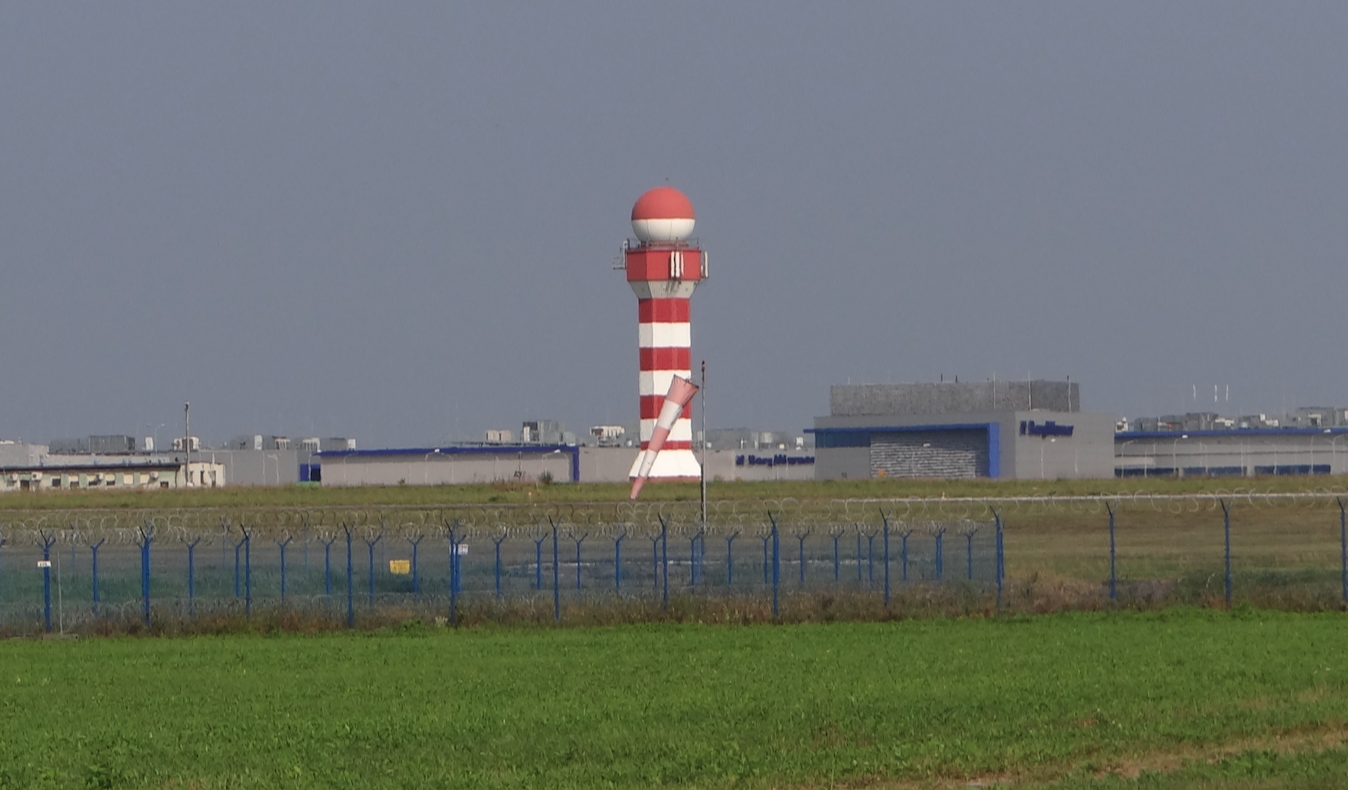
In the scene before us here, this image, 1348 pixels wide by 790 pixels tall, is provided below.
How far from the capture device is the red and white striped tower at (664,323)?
84.6 meters

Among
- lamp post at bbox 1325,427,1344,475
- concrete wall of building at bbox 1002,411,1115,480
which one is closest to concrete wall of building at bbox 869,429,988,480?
concrete wall of building at bbox 1002,411,1115,480

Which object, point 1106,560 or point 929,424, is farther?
point 929,424

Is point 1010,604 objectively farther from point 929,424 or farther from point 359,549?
point 929,424

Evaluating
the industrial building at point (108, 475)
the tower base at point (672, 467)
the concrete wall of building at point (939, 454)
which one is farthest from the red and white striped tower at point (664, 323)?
the industrial building at point (108, 475)

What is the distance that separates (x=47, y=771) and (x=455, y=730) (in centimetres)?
416

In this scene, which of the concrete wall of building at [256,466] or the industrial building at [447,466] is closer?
the industrial building at [447,466]

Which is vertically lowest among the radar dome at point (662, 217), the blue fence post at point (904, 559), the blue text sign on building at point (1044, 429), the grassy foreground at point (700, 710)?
the grassy foreground at point (700, 710)

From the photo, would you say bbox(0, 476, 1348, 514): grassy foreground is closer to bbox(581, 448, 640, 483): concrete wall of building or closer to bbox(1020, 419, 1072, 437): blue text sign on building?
bbox(1020, 419, 1072, 437): blue text sign on building

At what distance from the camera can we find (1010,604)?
112 ft

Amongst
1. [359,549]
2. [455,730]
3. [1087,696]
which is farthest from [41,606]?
[1087,696]

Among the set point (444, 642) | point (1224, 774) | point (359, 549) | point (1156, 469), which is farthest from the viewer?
point (1156, 469)

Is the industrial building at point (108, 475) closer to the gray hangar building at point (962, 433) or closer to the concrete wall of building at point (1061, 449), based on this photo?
the gray hangar building at point (962, 433)

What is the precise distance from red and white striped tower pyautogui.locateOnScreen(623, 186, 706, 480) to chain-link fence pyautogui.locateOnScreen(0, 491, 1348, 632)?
14.3m

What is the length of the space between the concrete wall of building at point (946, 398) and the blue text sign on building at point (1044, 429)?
11.4 ft
